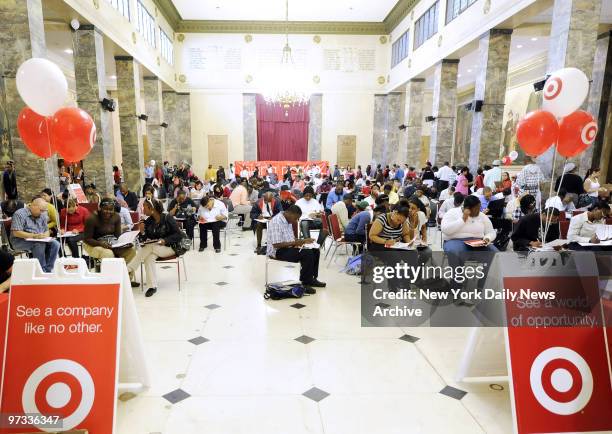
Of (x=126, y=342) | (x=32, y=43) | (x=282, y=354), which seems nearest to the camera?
(x=126, y=342)

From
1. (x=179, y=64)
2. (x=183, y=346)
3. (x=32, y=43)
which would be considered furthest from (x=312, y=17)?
(x=183, y=346)

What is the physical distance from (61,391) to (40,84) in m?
2.78

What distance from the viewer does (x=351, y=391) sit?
3.00 meters

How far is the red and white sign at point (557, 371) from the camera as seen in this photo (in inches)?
91.1

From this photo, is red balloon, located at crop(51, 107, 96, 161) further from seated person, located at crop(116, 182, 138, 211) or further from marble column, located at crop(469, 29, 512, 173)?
marble column, located at crop(469, 29, 512, 173)

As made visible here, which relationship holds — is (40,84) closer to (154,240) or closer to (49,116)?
(49,116)

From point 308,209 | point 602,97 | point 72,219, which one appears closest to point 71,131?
point 72,219

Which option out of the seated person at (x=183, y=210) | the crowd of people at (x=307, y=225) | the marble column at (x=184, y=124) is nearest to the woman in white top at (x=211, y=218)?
the crowd of people at (x=307, y=225)

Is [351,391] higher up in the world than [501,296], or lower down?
lower down

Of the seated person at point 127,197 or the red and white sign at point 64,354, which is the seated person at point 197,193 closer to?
the seated person at point 127,197

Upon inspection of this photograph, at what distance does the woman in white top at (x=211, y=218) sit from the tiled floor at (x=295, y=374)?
7.64ft

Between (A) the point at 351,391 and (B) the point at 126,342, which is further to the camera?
(A) the point at 351,391

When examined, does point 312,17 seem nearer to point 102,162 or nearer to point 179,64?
point 179,64

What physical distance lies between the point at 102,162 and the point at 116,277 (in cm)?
868
